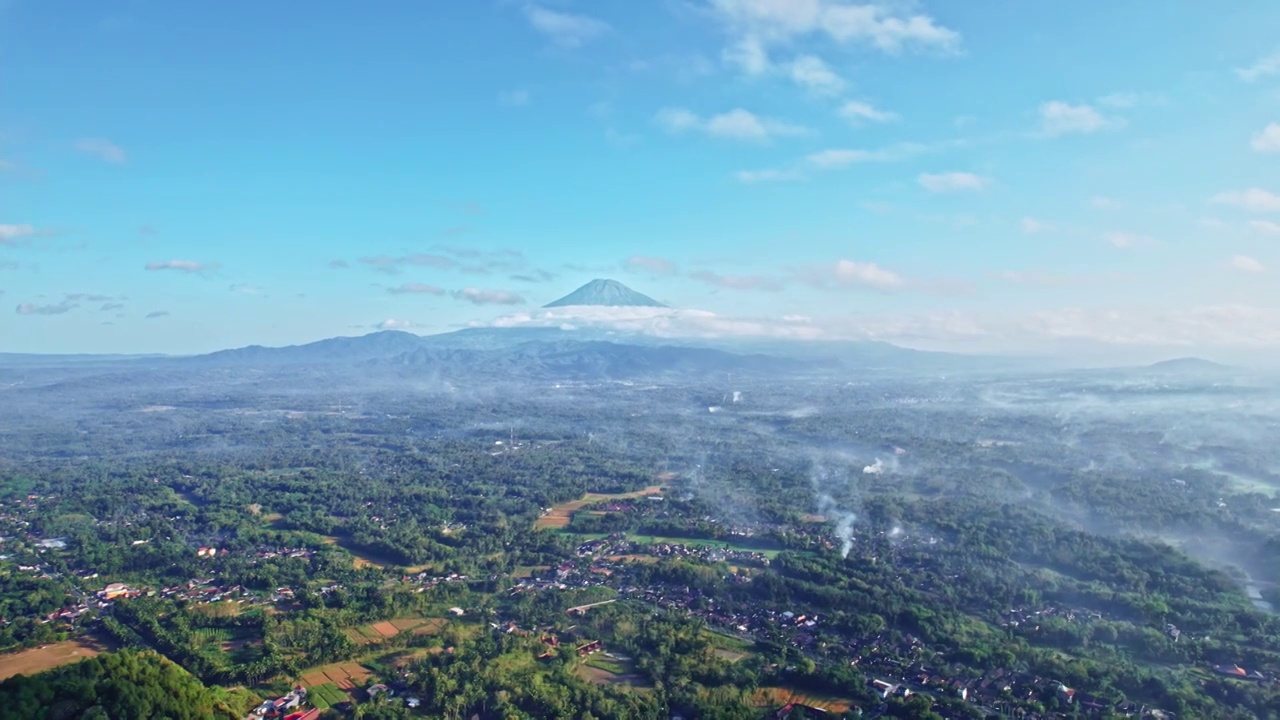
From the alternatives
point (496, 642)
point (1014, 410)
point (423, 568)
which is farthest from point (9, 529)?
point (1014, 410)

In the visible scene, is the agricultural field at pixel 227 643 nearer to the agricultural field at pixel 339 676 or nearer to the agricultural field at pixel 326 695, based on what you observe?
the agricultural field at pixel 339 676

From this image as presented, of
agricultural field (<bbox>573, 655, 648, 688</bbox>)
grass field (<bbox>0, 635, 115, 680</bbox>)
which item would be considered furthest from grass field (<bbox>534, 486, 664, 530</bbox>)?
grass field (<bbox>0, 635, 115, 680</bbox>)

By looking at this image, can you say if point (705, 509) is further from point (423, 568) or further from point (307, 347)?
point (307, 347)

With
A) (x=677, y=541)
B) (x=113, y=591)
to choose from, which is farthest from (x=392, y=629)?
(x=677, y=541)

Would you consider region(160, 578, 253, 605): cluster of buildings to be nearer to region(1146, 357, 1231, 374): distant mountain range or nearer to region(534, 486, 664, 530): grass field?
region(534, 486, 664, 530): grass field

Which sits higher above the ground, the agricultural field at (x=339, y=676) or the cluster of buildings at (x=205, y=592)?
the cluster of buildings at (x=205, y=592)

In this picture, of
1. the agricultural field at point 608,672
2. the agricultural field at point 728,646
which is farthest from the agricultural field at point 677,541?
the agricultural field at point 608,672
